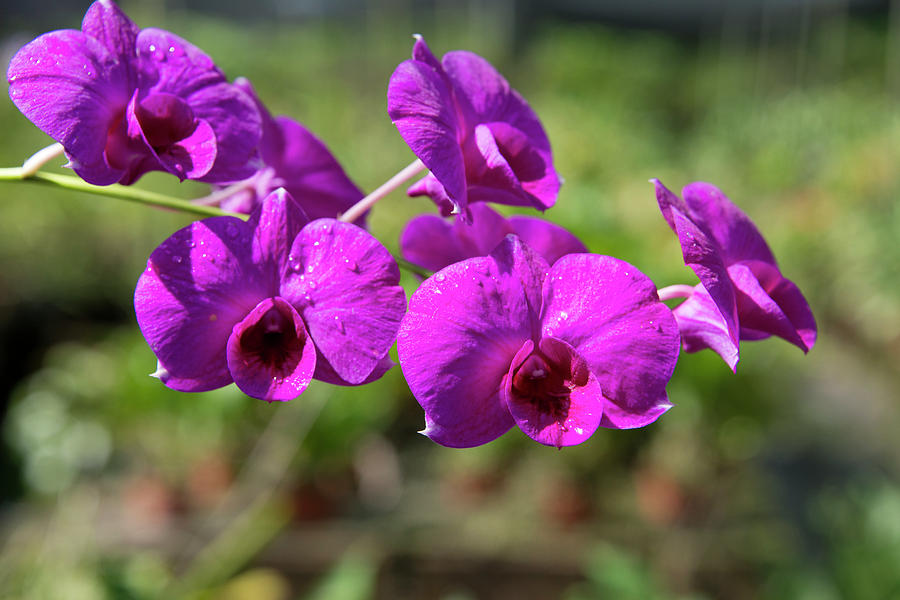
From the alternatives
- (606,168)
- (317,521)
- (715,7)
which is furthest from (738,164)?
(317,521)

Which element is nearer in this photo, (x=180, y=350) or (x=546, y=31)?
(x=180, y=350)

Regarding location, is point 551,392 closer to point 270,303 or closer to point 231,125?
point 270,303

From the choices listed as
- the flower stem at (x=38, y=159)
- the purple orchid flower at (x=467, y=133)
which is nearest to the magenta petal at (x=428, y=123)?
the purple orchid flower at (x=467, y=133)

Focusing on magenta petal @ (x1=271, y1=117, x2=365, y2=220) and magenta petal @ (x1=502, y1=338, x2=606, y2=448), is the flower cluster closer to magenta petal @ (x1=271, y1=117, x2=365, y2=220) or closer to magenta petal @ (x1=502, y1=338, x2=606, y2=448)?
magenta petal @ (x1=502, y1=338, x2=606, y2=448)

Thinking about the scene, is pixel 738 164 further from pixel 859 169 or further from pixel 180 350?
pixel 180 350

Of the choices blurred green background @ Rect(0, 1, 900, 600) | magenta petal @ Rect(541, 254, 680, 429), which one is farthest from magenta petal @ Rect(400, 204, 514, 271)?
blurred green background @ Rect(0, 1, 900, 600)

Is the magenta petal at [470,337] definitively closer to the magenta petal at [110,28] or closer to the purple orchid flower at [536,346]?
the purple orchid flower at [536,346]
